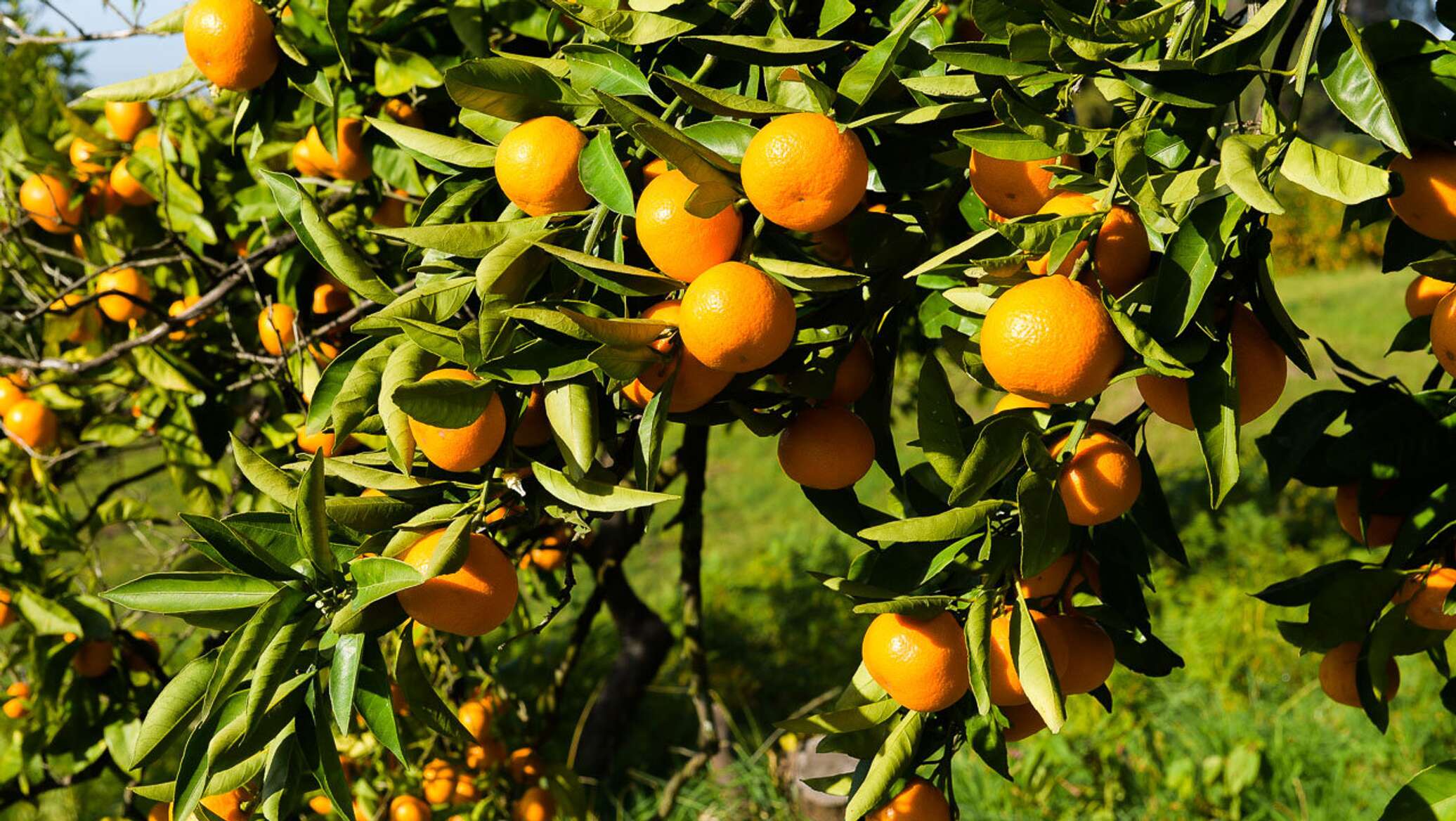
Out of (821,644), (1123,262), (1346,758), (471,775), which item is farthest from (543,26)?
(821,644)

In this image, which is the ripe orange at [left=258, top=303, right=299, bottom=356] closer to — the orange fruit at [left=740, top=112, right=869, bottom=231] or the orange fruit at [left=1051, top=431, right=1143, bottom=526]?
the orange fruit at [left=740, top=112, right=869, bottom=231]

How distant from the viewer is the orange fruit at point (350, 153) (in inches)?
47.4

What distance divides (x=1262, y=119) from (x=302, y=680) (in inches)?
27.8

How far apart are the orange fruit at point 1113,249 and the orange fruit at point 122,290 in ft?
4.44

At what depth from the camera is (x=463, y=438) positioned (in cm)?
68

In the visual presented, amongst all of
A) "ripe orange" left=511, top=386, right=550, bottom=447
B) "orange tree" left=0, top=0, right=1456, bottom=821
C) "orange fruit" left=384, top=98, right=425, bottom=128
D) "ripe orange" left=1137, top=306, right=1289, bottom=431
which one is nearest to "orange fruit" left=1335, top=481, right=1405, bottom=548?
"orange tree" left=0, top=0, right=1456, bottom=821

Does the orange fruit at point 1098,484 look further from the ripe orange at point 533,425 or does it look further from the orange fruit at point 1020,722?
the ripe orange at point 533,425

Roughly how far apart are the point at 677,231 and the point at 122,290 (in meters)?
1.22

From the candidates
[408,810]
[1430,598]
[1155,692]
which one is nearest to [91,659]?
[408,810]

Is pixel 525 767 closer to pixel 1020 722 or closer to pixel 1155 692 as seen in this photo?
pixel 1020 722

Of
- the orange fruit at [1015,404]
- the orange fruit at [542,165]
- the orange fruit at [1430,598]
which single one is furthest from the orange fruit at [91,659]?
the orange fruit at [1430,598]

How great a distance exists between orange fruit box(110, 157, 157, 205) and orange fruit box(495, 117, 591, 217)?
3.51 feet

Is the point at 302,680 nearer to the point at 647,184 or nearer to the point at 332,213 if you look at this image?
the point at 647,184

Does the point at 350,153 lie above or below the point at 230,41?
below
